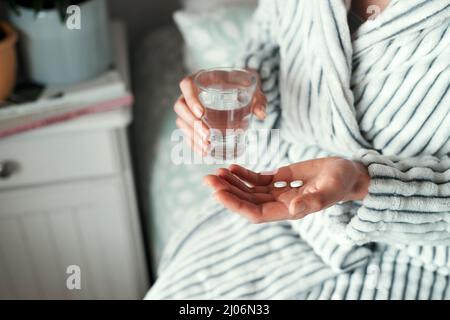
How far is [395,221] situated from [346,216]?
0.22ft

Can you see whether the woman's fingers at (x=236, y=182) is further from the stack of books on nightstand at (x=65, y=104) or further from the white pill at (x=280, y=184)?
the stack of books on nightstand at (x=65, y=104)

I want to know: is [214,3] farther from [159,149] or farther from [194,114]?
[194,114]

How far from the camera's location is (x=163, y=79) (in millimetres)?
1234

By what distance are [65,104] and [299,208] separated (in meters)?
0.58

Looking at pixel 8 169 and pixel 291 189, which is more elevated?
pixel 291 189

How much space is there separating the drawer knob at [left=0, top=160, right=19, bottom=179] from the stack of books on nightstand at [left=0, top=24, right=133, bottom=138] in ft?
0.25

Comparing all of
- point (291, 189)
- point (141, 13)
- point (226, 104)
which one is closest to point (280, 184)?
point (291, 189)

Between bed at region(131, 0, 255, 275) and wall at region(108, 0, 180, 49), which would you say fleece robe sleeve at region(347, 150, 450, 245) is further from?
wall at region(108, 0, 180, 49)

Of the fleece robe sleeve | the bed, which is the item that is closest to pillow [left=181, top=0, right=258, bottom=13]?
the bed

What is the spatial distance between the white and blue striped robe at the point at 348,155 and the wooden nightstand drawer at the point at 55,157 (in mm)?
232

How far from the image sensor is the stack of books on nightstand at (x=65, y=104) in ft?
3.04

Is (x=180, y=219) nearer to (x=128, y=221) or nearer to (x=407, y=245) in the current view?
(x=128, y=221)

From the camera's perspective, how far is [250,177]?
2.02 feet

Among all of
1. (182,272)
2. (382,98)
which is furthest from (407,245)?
(182,272)
